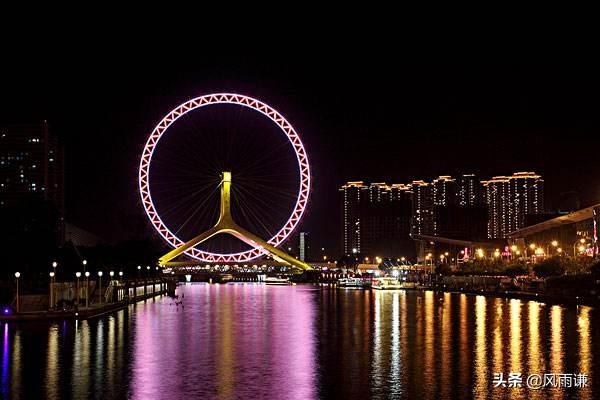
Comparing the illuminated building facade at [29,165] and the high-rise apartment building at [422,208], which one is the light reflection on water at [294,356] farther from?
the high-rise apartment building at [422,208]

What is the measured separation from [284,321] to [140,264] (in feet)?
155

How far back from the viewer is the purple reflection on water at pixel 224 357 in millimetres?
17188

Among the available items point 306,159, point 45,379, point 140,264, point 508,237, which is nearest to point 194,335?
point 45,379

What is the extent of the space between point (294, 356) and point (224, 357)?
1.80m

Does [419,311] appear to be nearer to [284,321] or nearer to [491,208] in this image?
[284,321]

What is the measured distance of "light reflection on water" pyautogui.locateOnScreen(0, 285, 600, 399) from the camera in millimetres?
17172

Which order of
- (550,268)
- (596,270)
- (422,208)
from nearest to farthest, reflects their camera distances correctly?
(596,270), (550,268), (422,208)

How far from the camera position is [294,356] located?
22.9m

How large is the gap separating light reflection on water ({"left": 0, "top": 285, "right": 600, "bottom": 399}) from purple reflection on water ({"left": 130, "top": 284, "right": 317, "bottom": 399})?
3cm

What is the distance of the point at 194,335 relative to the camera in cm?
2923

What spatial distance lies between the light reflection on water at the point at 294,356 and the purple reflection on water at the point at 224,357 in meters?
0.03

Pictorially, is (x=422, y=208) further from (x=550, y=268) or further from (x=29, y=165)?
(x=550, y=268)

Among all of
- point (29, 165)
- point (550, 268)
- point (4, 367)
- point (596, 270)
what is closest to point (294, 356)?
point (4, 367)

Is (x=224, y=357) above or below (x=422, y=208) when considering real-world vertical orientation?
below
